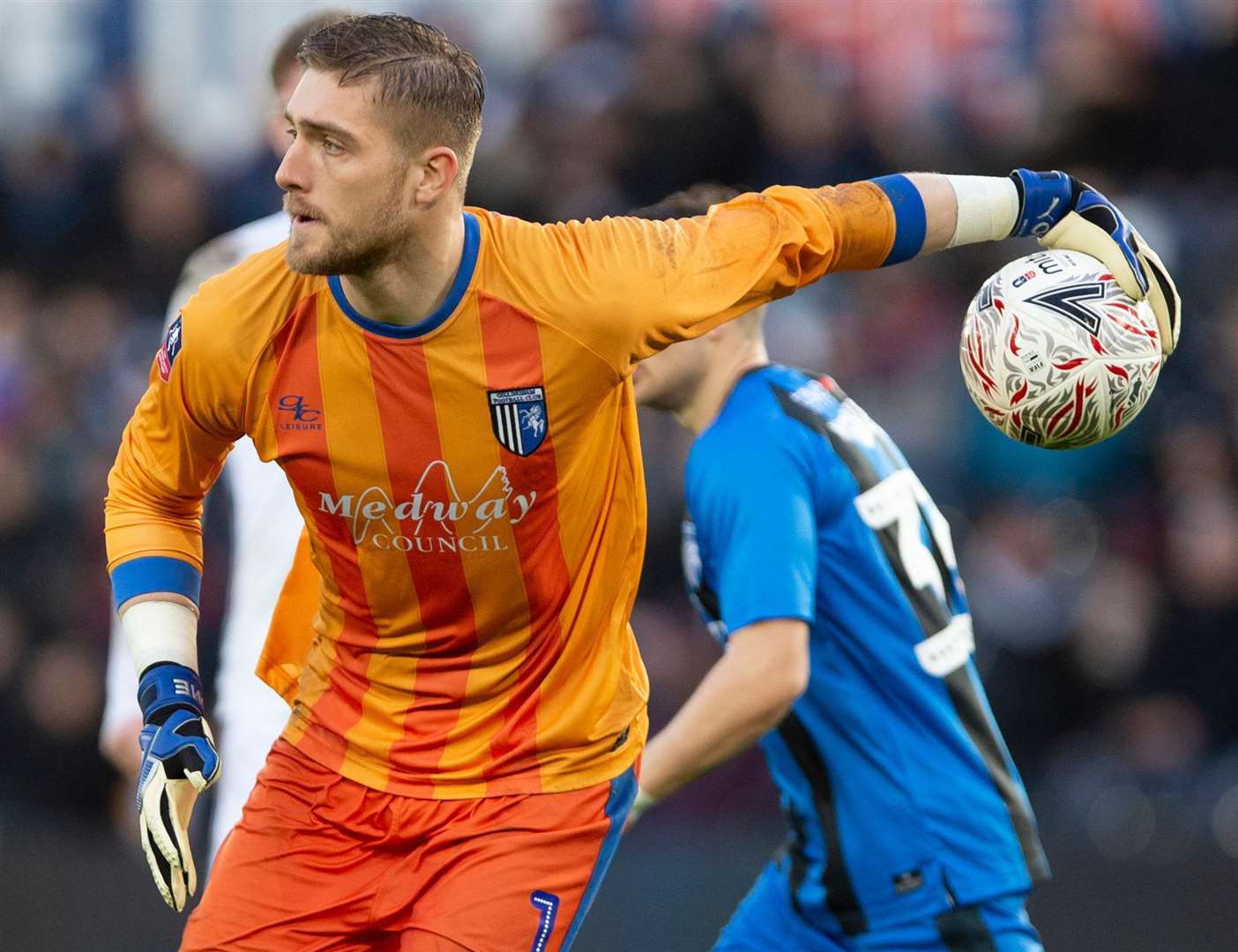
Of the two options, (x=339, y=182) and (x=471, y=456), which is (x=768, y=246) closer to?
(x=471, y=456)

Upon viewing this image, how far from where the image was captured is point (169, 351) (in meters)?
3.55

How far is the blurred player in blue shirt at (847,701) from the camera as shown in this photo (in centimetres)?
413

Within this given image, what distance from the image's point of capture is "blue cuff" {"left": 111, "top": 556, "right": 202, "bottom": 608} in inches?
146

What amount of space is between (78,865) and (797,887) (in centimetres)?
366

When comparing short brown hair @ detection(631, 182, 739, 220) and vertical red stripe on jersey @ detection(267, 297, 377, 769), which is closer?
vertical red stripe on jersey @ detection(267, 297, 377, 769)

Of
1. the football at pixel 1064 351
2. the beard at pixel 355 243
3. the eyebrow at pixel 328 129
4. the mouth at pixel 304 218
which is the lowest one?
the football at pixel 1064 351

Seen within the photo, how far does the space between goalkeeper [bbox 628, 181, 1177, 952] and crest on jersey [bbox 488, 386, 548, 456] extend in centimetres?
79

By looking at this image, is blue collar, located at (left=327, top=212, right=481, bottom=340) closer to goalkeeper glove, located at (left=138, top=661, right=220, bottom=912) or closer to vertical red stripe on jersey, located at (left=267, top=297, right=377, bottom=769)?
vertical red stripe on jersey, located at (left=267, top=297, right=377, bottom=769)

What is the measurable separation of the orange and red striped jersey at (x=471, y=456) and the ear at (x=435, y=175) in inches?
4.5

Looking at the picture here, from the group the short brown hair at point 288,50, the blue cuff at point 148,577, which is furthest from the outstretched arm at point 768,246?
the short brown hair at point 288,50

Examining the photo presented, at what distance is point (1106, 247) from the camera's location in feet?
12.5

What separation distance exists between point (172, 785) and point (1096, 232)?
2299mm

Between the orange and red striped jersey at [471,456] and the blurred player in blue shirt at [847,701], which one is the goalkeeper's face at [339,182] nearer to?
the orange and red striped jersey at [471,456]

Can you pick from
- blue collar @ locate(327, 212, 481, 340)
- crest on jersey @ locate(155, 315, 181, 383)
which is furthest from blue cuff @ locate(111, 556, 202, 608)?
blue collar @ locate(327, 212, 481, 340)
